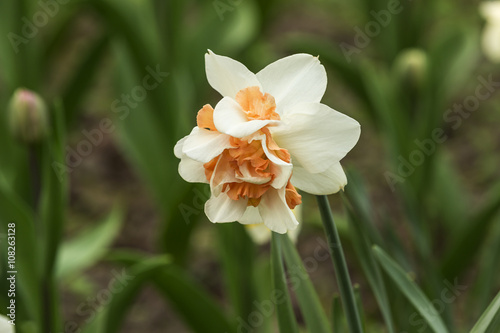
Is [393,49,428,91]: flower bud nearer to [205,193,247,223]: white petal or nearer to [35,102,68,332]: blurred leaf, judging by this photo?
[35,102,68,332]: blurred leaf

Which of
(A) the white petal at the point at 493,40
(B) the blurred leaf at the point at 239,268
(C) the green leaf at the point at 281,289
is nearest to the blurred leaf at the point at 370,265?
(C) the green leaf at the point at 281,289

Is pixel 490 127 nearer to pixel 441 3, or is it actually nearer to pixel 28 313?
pixel 441 3

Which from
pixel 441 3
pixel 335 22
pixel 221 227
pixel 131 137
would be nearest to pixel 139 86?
pixel 131 137

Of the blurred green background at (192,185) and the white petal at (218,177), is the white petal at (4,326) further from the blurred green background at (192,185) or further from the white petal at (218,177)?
the blurred green background at (192,185)

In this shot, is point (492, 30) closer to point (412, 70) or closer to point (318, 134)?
point (412, 70)

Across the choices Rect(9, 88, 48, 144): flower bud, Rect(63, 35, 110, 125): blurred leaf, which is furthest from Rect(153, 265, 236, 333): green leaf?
Rect(63, 35, 110, 125): blurred leaf
